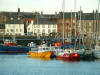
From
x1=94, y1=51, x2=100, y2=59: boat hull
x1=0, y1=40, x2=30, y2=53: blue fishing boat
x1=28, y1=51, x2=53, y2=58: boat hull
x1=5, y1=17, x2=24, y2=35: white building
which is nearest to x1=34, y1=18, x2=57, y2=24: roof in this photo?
x1=5, y1=17, x2=24, y2=35: white building

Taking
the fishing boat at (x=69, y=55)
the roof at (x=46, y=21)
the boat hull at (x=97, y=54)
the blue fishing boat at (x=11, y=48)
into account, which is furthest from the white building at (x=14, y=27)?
the boat hull at (x=97, y=54)

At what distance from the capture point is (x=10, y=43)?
391ft

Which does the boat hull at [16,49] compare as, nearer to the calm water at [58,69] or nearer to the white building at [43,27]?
the calm water at [58,69]

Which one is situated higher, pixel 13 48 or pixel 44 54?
pixel 44 54

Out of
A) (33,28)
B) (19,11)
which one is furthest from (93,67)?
(19,11)

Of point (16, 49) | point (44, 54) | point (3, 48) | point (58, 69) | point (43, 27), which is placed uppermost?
point (43, 27)

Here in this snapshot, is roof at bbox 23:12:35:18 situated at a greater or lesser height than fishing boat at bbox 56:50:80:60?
greater

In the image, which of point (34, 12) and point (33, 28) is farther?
point (34, 12)

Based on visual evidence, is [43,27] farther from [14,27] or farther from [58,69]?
[58,69]

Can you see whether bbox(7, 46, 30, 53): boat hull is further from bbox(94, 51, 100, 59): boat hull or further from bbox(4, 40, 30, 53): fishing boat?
bbox(94, 51, 100, 59): boat hull

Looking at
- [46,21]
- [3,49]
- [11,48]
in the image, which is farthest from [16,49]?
[46,21]

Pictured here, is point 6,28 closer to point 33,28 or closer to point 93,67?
point 33,28

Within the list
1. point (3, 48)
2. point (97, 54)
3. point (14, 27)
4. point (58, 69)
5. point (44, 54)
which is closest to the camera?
point (58, 69)

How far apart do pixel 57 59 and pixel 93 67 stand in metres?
13.9
